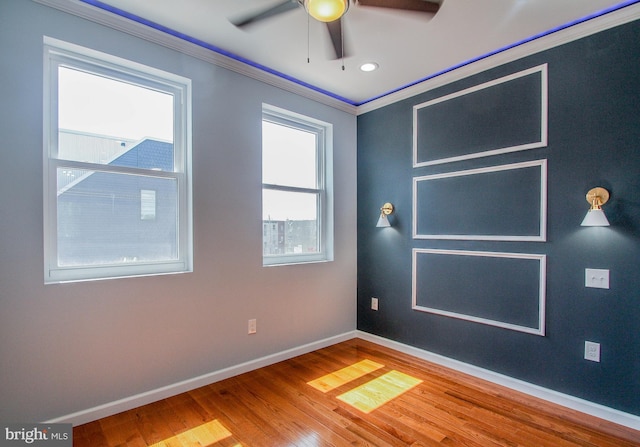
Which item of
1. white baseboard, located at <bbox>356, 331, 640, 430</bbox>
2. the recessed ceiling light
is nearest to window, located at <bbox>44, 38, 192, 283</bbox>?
the recessed ceiling light

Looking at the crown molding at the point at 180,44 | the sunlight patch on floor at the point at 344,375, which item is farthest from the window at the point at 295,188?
the sunlight patch on floor at the point at 344,375

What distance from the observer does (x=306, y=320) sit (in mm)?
3264

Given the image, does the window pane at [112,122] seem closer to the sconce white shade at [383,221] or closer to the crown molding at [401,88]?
the crown molding at [401,88]

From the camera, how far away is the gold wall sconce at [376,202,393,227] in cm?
333

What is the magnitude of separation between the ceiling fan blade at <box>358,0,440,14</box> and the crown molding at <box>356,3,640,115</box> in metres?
1.27

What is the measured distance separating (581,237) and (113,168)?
3175 millimetres

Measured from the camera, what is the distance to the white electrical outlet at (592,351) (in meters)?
2.16

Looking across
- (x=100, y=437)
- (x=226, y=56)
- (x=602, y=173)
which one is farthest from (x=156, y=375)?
(x=602, y=173)

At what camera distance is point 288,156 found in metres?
3.30

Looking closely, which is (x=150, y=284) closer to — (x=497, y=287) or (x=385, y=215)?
(x=385, y=215)

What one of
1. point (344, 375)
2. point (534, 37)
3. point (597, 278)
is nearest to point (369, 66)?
point (534, 37)

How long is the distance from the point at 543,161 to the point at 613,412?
168 centimetres

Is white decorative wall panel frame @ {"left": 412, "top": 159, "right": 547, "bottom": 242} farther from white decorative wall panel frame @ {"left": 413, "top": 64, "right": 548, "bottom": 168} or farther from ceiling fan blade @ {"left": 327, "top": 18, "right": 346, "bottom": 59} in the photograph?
ceiling fan blade @ {"left": 327, "top": 18, "right": 346, "bottom": 59}

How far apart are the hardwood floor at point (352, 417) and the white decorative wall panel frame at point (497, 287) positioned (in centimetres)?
50
